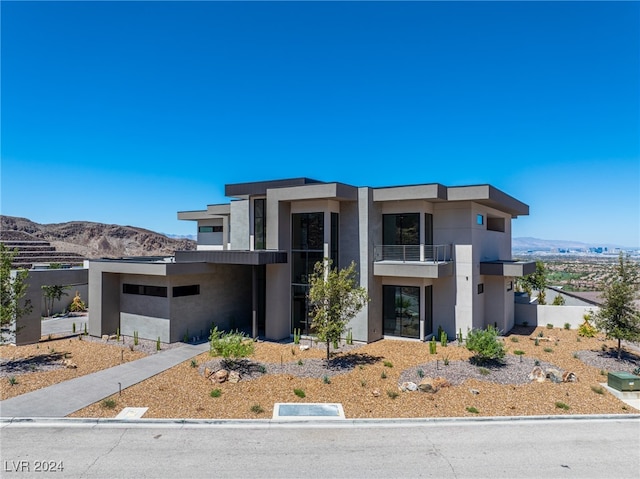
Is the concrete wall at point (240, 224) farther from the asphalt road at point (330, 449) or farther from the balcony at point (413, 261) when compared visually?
the asphalt road at point (330, 449)

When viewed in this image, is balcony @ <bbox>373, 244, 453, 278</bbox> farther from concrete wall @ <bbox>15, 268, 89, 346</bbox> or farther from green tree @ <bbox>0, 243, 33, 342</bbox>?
concrete wall @ <bbox>15, 268, 89, 346</bbox>

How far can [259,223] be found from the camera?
835 inches

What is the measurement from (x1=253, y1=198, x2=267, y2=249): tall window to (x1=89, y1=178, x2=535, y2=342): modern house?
6cm

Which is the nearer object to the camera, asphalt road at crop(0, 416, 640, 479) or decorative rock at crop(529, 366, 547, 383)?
asphalt road at crop(0, 416, 640, 479)

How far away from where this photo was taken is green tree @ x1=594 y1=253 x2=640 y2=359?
15883 millimetres

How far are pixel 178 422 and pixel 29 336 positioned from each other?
13863mm

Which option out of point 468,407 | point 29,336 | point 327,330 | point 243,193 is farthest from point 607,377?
point 29,336

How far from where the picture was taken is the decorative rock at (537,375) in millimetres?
13992

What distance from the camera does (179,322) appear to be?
19.8 metres

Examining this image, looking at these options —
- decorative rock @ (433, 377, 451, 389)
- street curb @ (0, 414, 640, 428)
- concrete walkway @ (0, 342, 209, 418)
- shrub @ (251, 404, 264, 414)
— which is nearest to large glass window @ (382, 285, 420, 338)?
decorative rock @ (433, 377, 451, 389)

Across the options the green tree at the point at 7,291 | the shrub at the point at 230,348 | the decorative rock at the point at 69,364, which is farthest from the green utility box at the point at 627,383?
the green tree at the point at 7,291

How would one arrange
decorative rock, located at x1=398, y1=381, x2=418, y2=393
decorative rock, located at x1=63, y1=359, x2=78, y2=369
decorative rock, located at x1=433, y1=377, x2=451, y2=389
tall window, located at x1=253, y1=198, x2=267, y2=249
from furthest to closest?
tall window, located at x1=253, y1=198, x2=267, y2=249, decorative rock, located at x1=63, y1=359, x2=78, y2=369, decorative rock, located at x1=433, y1=377, x2=451, y2=389, decorative rock, located at x1=398, y1=381, x2=418, y2=393

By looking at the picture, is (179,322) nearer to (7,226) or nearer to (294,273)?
(294,273)

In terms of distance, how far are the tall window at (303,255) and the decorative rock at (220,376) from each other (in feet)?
22.6
